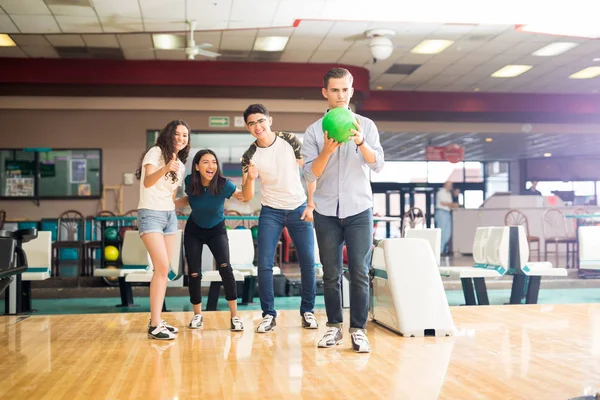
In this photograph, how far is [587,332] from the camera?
3719 millimetres

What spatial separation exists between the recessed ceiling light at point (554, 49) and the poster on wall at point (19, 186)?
877 cm

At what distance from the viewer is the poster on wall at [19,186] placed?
11.2 meters

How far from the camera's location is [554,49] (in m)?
10.3

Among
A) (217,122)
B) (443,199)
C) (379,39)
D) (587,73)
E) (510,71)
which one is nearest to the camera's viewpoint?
(379,39)

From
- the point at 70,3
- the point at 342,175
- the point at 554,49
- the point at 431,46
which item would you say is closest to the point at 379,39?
the point at 431,46

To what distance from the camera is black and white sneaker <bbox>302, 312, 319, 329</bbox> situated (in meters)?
3.97

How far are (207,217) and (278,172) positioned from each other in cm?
52

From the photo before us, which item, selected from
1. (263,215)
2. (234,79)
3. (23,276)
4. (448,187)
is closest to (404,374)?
(263,215)

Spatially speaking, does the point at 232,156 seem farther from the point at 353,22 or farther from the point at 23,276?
the point at 23,276

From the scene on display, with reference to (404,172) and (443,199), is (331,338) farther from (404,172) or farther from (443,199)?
(404,172)

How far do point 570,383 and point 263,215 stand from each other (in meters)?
2.00

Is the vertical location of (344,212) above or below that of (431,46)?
below

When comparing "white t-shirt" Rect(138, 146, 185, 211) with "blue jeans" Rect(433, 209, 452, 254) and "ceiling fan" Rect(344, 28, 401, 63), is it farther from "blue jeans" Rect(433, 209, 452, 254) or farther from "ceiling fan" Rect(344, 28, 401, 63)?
"blue jeans" Rect(433, 209, 452, 254)

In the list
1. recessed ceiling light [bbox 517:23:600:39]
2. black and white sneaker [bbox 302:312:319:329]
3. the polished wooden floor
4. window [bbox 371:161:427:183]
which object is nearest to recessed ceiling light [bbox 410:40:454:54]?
recessed ceiling light [bbox 517:23:600:39]
